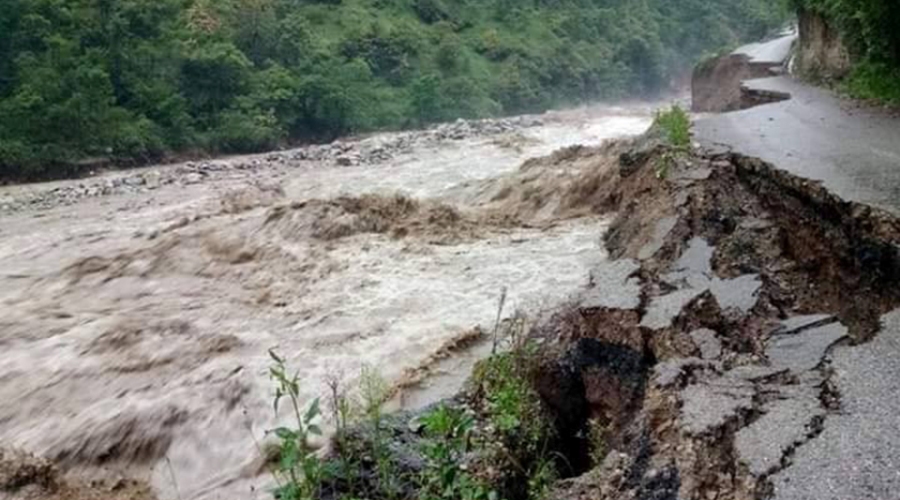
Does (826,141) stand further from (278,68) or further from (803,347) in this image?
(278,68)

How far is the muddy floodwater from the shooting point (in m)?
6.13

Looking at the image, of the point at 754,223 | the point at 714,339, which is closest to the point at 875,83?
the point at 754,223

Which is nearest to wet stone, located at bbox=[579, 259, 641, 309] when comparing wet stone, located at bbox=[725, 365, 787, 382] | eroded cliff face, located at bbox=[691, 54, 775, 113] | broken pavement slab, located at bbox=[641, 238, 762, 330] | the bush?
broken pavement slab, located at bbox=[641, 238, 762, 330]

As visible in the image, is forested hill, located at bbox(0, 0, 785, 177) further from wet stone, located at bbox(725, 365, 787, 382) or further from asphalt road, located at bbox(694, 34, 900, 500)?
wet stone, located at bbox(725, 365, 787, 382)

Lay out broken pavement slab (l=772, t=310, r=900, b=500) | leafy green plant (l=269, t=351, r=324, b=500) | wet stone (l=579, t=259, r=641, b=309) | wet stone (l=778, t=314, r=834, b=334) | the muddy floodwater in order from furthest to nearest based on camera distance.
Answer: the muddy floodwater → wet stone (l=579, t=259, r=641, b=309) → wet stone (l=778, t=314, r=834, b=334) → leafy green plant (l=269, t=351, r=324, b=500) → broken pavement slab (l=772, t=310, r=900, b=500)

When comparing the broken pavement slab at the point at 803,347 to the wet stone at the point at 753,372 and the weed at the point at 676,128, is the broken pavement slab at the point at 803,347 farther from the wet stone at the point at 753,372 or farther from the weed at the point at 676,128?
the weed at the point at 676,128

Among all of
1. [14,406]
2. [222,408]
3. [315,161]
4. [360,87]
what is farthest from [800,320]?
[360,87]

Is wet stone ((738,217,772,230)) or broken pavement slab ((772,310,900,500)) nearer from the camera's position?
broken pavement slab ((772,310,900,500))

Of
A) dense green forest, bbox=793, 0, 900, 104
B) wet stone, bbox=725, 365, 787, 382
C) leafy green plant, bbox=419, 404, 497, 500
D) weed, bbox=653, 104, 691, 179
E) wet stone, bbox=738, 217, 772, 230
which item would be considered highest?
dense green forest, bbox=793, 0, 900, 104

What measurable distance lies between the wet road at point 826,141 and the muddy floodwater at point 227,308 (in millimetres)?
1924

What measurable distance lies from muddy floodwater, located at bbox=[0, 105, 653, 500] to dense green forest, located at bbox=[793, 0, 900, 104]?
4246 mm

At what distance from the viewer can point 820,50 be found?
14.9 m

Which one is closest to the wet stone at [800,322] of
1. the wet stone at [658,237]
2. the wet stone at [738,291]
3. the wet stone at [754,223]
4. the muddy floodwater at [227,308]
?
the wet stone at [738,291]

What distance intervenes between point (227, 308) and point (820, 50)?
1166 cm
